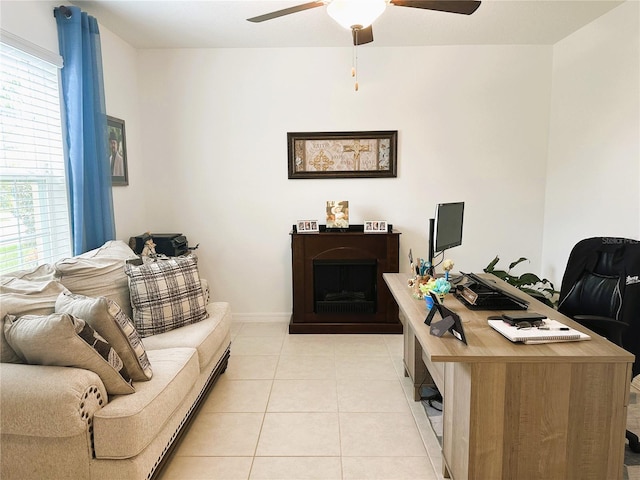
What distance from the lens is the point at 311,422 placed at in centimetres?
256

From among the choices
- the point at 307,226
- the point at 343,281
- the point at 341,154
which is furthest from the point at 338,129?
the point at 343,281

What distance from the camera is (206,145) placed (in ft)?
13.9

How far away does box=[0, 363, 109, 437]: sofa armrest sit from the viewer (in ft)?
5.29

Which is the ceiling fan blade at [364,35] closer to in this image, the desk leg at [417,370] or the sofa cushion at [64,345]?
the desk leg at [417,370]

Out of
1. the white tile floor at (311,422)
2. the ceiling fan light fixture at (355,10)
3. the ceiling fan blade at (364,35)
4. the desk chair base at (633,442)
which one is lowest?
the white tile floor at (311,422)

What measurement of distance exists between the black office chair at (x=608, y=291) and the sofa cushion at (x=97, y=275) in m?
2.60

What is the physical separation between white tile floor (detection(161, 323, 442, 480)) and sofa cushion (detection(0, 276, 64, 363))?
94 cm

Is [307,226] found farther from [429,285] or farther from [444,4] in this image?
[444,4]

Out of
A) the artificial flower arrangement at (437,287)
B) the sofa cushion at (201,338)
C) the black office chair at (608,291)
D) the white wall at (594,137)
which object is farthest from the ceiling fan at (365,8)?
the sofa cushion at (201,338)

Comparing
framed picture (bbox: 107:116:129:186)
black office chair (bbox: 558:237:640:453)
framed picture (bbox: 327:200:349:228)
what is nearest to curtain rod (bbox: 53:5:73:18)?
framed picture (bbox: 107:116:129:186)

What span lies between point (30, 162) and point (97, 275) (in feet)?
2.81

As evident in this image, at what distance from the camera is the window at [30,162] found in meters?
2.53

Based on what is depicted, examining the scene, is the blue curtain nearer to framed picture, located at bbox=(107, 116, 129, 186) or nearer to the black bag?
framed picture, located at bbox=(107, 116, 129, 186)

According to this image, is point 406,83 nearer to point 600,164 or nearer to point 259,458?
point 600,164
